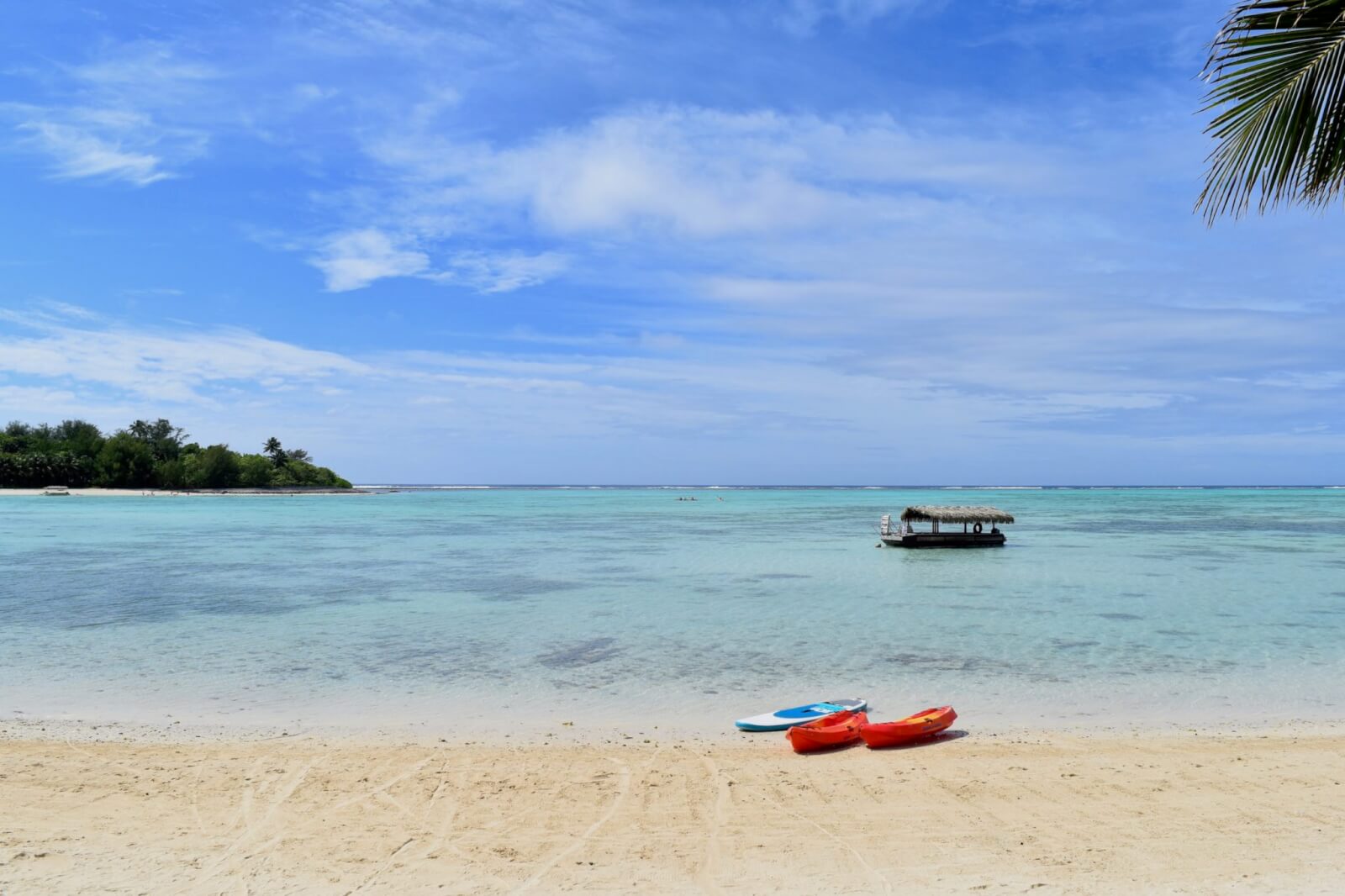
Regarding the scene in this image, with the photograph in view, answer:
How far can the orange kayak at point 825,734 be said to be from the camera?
8.78 meters

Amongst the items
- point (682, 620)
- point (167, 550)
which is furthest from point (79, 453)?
point (682, 620)

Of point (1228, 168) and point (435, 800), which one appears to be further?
point (435, 800)

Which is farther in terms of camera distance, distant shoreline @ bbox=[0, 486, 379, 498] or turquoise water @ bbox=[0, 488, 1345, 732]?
distant shoreline @ bbox=[0, 486, 379, 498]

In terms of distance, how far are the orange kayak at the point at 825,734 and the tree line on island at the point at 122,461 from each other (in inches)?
5058

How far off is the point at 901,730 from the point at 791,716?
55.1 inches

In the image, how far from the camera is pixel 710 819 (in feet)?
22.2

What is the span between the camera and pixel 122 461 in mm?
113062

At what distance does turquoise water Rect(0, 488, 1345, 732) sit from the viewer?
1130cm

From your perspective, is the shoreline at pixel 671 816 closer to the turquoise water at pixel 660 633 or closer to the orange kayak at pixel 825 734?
the orange kayak at pixel 825 734

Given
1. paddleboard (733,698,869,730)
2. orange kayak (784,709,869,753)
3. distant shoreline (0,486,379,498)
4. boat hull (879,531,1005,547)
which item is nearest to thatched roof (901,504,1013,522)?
boat hull (879,531,1005,547)

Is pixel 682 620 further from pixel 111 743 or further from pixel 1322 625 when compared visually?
pixel 1322 625

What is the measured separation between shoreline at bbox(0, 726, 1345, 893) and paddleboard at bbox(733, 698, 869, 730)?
63cm

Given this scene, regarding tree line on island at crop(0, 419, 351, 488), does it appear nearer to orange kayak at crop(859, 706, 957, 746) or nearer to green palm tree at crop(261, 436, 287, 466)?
green palm tree at crop(261, 436, 287, 466)

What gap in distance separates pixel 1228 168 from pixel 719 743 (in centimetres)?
728
